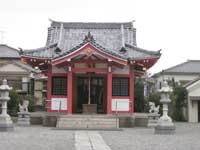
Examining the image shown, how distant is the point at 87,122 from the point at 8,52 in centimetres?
3402

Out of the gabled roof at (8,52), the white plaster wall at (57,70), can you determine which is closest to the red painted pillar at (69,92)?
the white plaster wall at (57,70)

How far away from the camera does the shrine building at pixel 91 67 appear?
2475cm

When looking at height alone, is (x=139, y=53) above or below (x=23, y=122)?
above

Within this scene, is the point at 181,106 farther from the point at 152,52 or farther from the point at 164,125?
the point at 164,125

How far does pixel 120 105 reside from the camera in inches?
1022

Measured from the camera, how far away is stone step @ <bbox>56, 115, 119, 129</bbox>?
75.3 ft

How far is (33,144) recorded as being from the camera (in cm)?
1489

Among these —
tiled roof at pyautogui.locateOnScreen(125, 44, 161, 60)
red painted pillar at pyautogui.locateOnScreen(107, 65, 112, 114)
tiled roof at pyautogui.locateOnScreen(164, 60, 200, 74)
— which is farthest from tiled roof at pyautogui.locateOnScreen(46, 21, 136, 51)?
tiled roof at pyautogui.locateOnScreen(164, 60, 200, 74)

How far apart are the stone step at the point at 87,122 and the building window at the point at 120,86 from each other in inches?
90.0

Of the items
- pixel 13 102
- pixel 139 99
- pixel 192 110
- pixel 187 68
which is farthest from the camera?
pixel 187 68

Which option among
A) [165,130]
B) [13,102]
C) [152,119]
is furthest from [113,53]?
[13,102]

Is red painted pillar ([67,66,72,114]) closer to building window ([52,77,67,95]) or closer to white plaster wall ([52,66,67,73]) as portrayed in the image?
building window ([52,77,67,95])

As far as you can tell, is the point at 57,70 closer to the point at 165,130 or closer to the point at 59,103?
the point at 59,103

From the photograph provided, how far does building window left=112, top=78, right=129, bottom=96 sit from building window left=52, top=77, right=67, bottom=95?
307 centimetres
